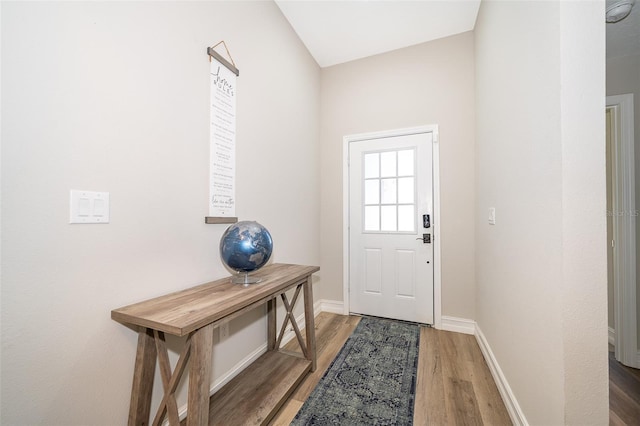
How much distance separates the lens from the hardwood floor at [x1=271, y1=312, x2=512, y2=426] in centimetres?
145

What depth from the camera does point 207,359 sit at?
1001 mm

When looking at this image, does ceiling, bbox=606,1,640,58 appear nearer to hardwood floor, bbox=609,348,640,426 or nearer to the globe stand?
hardwood floor, bbox=609,348,640,426

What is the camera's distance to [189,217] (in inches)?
55.7

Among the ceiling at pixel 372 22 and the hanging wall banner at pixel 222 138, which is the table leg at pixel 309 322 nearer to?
the hanging wall banner at pixel 222 138

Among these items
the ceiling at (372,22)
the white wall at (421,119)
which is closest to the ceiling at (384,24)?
the ceiling at (372,22)

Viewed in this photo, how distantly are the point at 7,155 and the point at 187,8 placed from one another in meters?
1.15

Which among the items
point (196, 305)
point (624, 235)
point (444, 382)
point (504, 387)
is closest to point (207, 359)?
point (196, 305)

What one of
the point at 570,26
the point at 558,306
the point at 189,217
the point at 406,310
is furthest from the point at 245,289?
the point at 406,310

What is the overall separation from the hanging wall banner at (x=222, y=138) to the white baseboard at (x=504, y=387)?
6.56 ft

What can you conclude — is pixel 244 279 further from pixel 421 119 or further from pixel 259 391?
pixel 421 119

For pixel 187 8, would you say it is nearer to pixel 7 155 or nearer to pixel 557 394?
pixel 7 155

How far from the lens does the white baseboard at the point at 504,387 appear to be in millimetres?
1333

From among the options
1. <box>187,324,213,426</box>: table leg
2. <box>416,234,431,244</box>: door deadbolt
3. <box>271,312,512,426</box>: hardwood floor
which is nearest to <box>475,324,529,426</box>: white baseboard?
<box>271,312,512,426</box>: hardwood floor

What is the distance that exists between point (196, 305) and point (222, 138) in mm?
1035
